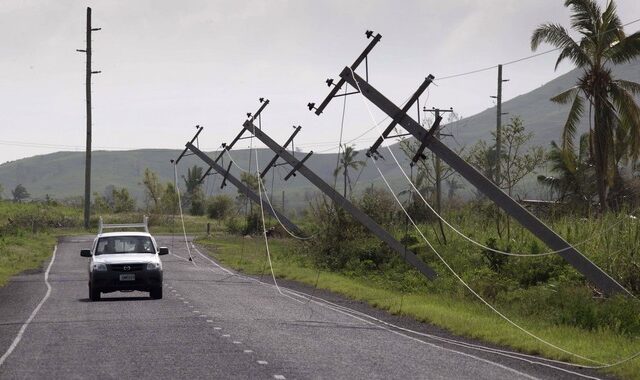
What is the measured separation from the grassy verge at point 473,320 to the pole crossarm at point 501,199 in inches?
60.9

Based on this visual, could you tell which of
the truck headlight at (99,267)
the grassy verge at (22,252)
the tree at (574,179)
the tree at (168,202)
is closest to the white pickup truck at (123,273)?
the truck headlight at (99,267)

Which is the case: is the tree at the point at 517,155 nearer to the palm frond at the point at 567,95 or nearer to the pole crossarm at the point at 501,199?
the palm frond at the point at 567,95

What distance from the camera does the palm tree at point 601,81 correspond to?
4262cm

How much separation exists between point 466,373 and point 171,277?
23949 mm

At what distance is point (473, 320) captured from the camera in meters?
21.9

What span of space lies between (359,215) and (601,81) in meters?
13.2

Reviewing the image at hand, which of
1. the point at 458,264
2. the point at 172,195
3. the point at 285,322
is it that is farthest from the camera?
the point at 172,195

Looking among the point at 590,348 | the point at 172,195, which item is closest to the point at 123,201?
the point at 172,195

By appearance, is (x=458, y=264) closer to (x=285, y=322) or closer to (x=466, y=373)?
(x=285, y=322)

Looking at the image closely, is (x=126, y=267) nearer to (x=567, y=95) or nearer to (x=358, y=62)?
(x=358, y=62)

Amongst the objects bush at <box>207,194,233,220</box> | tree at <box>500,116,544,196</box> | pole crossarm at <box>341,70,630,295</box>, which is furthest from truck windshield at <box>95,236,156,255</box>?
bush at <box>207,194,233,220</box>

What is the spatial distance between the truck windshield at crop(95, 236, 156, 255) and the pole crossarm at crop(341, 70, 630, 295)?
730cm

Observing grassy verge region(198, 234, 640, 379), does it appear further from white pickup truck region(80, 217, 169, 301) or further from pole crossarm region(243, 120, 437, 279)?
white pickup truck region(80, 217, 169, 301)

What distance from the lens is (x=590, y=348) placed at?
17719mm
